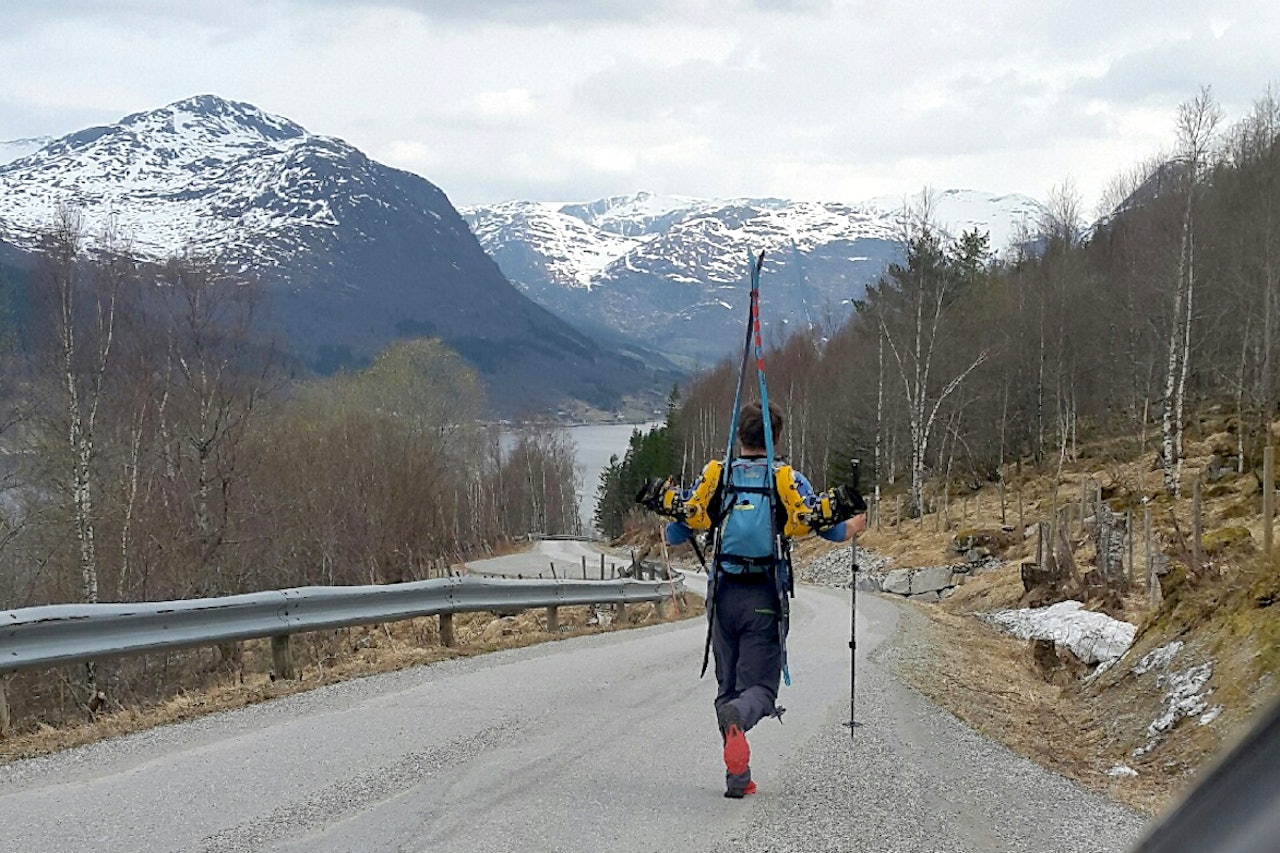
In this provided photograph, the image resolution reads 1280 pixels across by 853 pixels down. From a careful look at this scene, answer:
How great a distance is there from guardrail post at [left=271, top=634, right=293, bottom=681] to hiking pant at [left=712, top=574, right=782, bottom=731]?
17.7 ft

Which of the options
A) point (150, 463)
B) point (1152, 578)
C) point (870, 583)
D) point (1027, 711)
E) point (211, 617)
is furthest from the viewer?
point (870, 583)

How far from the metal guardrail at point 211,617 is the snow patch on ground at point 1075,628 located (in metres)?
7.08

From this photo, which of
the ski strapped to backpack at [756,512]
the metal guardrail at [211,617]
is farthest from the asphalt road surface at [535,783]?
the metal guardrail at [211,617]

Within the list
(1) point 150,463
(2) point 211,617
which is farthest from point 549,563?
(2) point 211,617

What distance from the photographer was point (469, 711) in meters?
8.34

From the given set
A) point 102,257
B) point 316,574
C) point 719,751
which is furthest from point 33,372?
point 719,751

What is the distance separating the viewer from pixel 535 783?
629cm

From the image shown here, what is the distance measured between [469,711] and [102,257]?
761 inches

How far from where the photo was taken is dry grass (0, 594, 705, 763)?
7.69m

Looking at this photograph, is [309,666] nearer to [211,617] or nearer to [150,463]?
[211,617]

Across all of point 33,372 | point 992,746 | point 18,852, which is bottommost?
point 992,746

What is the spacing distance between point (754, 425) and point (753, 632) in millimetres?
1127

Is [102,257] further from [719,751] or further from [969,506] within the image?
[969,506]

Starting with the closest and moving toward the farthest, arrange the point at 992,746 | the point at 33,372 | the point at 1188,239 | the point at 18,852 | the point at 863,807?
1. the point at 18,852
2. the point at 863,807
3. the point at 992,746
4. the point at 33,372
5. the point at 1188,239
